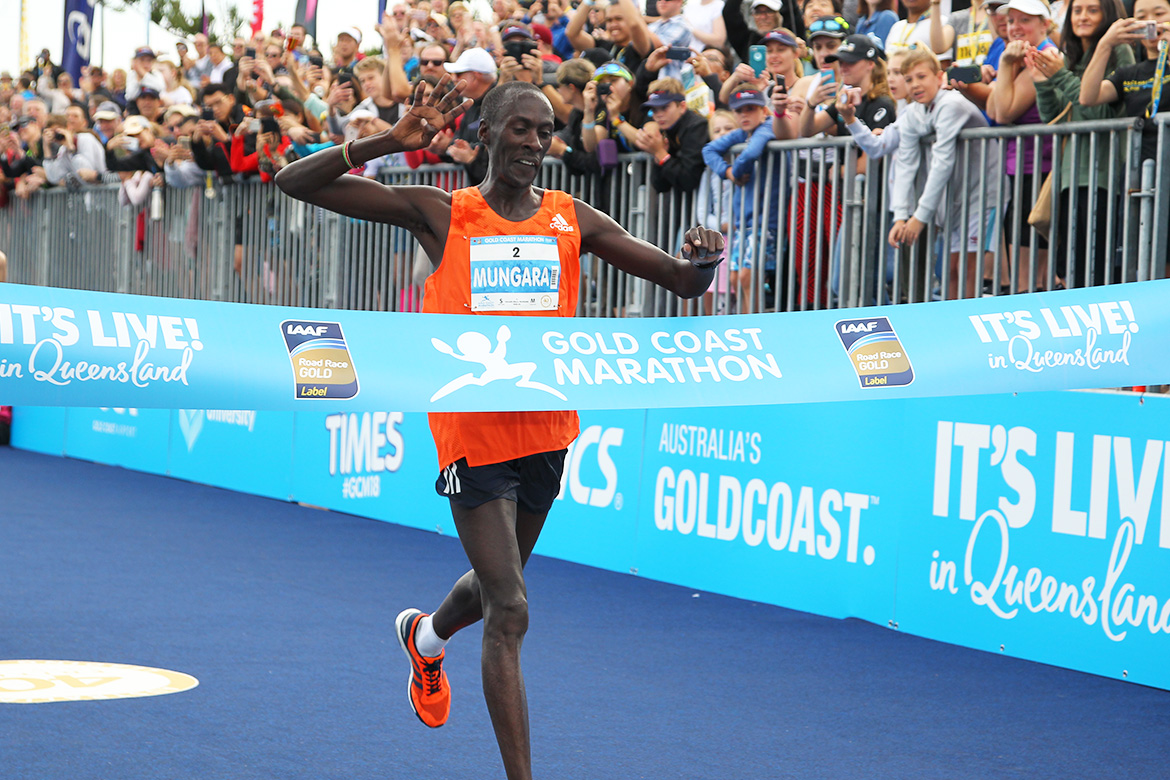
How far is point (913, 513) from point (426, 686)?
3.36m

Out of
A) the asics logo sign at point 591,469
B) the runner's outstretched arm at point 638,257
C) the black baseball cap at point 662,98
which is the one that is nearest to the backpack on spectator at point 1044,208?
the black baseball cap at point 662,98

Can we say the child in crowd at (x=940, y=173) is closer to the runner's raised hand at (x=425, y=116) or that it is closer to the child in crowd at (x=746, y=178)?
the child in crowd at (x=746, y=178)

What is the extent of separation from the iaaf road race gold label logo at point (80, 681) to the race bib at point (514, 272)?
256 cm

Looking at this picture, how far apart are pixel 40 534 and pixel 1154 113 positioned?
25.9ft

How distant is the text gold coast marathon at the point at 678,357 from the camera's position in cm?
500

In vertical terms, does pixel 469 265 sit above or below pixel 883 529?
above

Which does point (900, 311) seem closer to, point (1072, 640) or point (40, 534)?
point (1072, 640)

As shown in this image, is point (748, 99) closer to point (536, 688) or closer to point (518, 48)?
point (518, 48)

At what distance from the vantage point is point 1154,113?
695cm

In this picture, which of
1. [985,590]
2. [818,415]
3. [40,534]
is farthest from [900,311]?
[40,534]

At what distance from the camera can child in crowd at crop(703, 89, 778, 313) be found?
9000mm

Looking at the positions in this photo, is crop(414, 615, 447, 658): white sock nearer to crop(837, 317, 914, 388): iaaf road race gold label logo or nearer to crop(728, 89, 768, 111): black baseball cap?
crop(837, 317, 914, 388): iaaf road race gold label logo

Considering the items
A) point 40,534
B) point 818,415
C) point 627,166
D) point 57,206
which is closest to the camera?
point 818,415

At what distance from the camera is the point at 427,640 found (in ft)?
17.9
